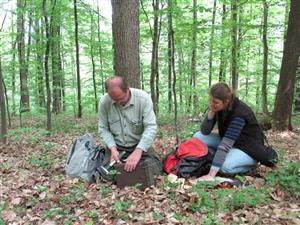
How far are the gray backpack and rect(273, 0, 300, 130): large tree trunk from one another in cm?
495

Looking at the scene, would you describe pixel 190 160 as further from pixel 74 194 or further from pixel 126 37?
pixel 126 37

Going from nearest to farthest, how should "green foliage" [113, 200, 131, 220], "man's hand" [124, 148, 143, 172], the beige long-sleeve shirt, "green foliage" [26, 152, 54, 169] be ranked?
1. "green foliage" [113, 200, 131, 220]
2. "man's hand" [124, 148, 143, 172]
3. the beige long-sleeve shirt
4. "green foliage" [26, 152, 54, 169]

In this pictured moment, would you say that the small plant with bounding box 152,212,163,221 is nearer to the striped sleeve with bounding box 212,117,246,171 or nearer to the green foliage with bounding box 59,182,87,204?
the green foliage with bounding box 59,182,87,204

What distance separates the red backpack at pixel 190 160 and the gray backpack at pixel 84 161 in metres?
0.99

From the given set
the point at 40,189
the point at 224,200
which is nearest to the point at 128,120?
the point at 40,189

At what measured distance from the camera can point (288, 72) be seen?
801 centimetres

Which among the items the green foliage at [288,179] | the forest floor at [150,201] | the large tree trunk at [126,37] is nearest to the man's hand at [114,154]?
the forest floor at [150,201]

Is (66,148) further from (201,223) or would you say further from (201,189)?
(201,223)

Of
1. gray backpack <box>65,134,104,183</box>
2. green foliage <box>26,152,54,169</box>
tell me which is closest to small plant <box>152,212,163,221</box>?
gray backpack <box>65,134,104,183</box>

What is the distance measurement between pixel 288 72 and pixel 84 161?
17.9 feet

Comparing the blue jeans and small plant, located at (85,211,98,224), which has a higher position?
the blue jeans

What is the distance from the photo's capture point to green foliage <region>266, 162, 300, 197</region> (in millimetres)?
3903

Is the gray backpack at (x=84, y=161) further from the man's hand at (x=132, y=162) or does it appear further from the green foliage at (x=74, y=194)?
the man's hand at (x=132, y=162)

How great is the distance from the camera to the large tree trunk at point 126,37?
229 inches
